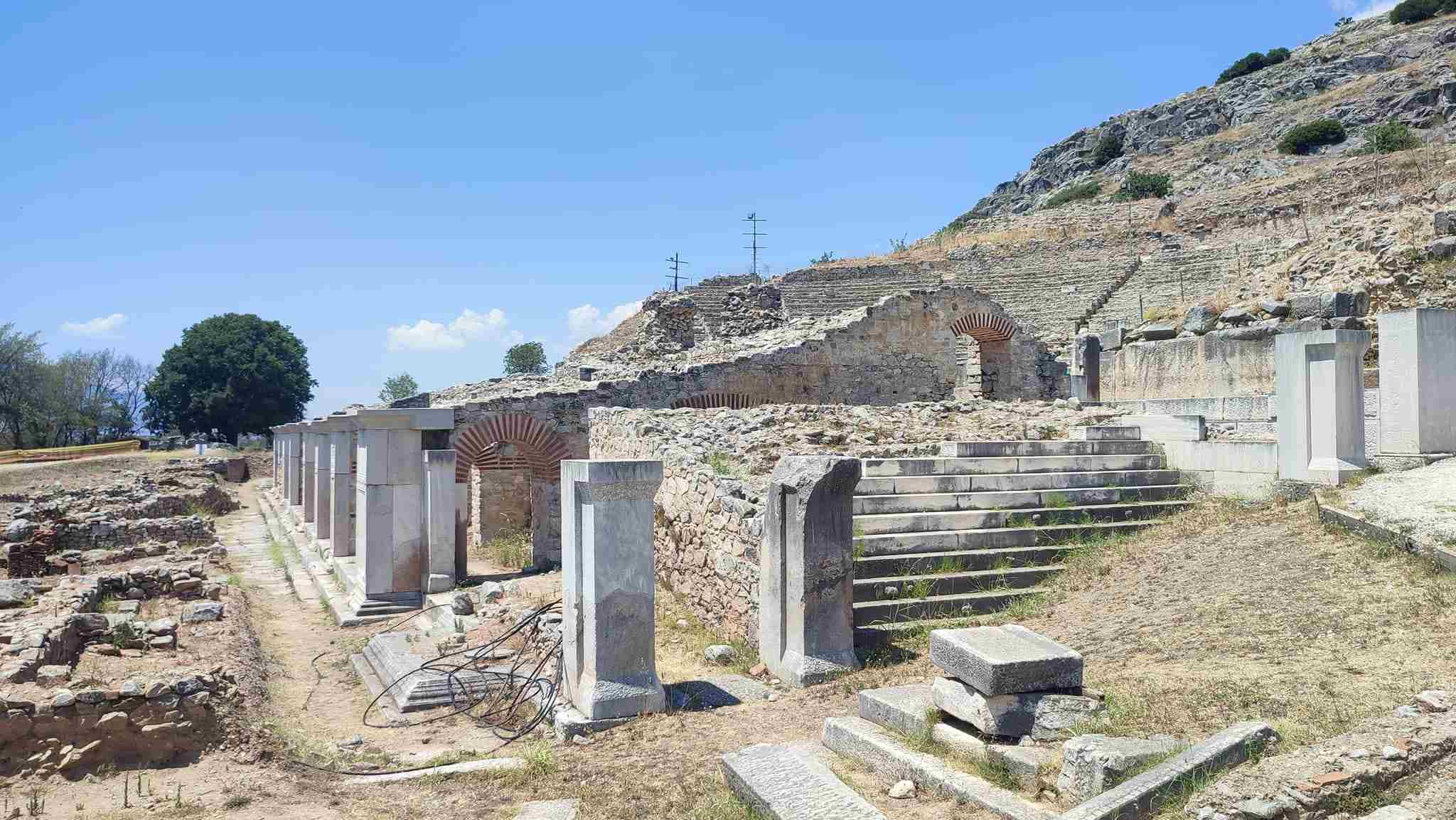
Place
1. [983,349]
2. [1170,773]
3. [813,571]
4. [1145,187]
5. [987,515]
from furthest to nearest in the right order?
1. [1145,187]
2. [983,349]
3. [987,515]
4. [813,571]
5. [1170,773]

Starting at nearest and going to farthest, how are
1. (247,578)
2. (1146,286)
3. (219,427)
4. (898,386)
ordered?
1. (247,578)
2. (898,386)
3. (1146,286)
4. (219,427)

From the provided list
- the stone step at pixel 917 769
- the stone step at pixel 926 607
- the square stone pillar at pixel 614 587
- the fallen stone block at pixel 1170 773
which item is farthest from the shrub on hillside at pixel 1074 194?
the fallen stone block at pixel 1170 773

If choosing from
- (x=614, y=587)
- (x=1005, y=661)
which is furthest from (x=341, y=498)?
(x=1005, y=661)

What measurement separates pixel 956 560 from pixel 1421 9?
6029 cm

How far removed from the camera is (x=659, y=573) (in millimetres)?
10070

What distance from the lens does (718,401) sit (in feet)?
53.0

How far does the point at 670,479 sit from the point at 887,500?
2.43m

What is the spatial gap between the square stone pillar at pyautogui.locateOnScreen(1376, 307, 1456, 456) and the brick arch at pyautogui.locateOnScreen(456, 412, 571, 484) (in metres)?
10.5

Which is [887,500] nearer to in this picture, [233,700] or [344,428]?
[233,700]

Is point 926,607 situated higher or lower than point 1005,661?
lower

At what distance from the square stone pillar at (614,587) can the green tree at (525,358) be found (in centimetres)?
5385

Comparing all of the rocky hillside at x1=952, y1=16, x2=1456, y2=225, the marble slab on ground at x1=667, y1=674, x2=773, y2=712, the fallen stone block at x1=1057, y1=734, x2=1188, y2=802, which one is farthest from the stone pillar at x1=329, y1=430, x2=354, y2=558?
the rocky hillside at x1=952, y1=16, x2=1456, y2=225

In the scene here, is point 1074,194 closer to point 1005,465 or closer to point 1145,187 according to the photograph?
point 1145,187

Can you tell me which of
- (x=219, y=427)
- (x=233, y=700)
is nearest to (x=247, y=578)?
(x=233, y=700)
